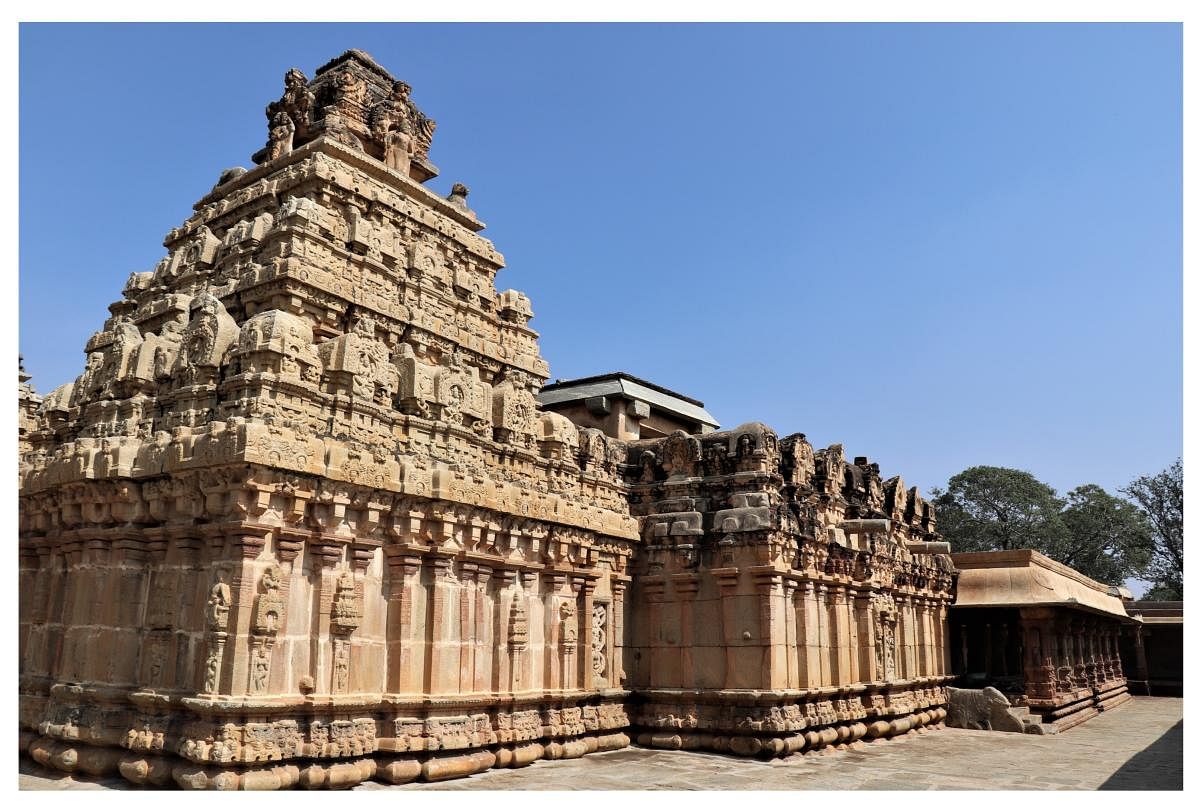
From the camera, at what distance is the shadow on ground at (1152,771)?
14.1 m

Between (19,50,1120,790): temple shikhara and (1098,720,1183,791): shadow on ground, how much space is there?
4894 mm

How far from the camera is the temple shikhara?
11.6m

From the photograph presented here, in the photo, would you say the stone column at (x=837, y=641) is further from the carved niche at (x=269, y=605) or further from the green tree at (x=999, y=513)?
the green tree at (x=999, y=513)

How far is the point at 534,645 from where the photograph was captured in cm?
1532

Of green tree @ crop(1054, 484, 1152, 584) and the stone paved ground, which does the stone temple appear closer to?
the stone paved ground

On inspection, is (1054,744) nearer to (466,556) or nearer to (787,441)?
(787,441)

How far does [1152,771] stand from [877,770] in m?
4.53

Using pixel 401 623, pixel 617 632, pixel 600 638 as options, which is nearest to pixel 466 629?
pixel 401 623

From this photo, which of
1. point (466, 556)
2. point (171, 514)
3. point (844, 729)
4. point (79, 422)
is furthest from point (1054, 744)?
point (79, 422)

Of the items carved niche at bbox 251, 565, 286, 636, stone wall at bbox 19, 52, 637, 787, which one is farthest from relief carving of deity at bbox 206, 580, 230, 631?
carved niche at bbox 251, 565, 286, 636

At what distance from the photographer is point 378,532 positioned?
42.7 feet

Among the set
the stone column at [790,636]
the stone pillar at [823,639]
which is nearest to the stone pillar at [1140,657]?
the stone pillar at [823,639]

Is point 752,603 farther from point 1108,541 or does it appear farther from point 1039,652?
point 1108,541
